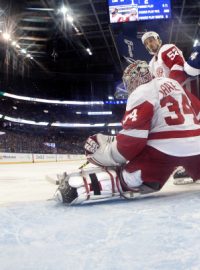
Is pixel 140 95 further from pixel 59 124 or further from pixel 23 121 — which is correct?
pixel 59 124

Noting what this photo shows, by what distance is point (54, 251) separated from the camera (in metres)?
0.91

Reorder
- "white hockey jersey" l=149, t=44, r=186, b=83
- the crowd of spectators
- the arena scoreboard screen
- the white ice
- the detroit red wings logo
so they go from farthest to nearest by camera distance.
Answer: the crowd of spectators
the arena scoreboard screen
the detroit red wings logo
"white hockey jersey" l=149, t=44, r=186, b=83
the white ice

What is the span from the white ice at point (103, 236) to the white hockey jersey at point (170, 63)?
3.21ft

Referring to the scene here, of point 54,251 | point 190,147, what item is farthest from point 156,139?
point 54,251

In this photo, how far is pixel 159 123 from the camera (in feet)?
5.60

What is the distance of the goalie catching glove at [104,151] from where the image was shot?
164 cm

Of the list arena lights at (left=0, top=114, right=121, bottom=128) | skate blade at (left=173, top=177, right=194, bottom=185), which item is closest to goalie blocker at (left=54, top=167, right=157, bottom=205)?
skate blade at (left=173, top=177, right=194, bottom=185)

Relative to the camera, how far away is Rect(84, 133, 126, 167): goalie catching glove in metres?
1.64

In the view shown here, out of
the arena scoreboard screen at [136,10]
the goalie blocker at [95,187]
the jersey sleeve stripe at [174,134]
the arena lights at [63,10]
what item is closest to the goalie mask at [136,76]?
the jersey sleeve stripe at [174,134]

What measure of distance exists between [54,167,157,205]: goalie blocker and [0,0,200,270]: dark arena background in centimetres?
8

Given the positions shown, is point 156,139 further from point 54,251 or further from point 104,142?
point 54,251

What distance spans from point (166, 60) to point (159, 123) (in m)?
0.82

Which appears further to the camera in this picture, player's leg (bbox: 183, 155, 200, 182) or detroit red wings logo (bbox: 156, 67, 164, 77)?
detroit red wings logo (bbox: 156, 67, 164, 77)

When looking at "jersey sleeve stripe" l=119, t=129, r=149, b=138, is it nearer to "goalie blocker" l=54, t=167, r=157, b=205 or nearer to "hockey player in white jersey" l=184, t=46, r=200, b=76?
"goalie blocker" l=54, t=167, r=157, b=205
